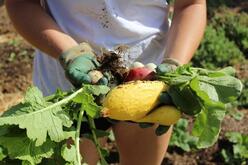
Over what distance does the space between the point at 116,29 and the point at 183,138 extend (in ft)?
6.06

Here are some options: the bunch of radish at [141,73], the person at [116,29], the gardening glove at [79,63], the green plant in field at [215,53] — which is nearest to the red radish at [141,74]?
the bunch of radish at [141,73]

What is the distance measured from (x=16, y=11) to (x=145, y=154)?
29.6 inches

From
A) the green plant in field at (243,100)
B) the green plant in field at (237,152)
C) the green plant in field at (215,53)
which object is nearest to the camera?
the green plant in field at (237,152)

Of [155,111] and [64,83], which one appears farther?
[64,83]

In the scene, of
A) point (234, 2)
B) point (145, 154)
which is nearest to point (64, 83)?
point (145, 154)

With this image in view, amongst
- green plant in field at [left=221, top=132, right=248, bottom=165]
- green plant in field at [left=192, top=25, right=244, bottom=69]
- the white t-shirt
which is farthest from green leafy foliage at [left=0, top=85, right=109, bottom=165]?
green plant in field at [left=192, top=25, right=244, bottom=69]

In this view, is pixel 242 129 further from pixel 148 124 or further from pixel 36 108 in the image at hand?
pixel 36 108

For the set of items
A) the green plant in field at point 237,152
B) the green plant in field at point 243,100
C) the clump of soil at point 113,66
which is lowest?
the green plant in field at point 237,152

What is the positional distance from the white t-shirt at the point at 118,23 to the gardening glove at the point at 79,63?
9.9 inches

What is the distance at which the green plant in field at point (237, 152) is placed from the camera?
3.80 meters

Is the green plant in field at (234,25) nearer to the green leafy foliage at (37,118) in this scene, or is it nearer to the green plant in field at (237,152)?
the green plant in field at (237,152)

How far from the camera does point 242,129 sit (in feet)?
13.5

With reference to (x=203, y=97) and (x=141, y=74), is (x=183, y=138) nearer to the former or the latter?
(x=141, y=74)

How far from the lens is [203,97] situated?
169cm
